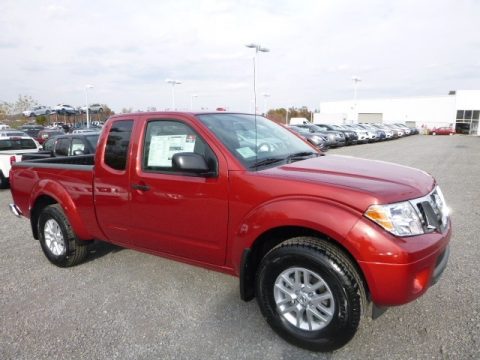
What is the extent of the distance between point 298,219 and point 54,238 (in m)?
3.27

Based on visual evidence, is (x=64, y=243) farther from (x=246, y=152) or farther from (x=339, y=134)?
(x=339, y=134)

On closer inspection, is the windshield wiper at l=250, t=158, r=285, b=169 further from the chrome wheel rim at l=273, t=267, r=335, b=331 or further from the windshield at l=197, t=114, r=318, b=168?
the chrome wheel rim at l=273, t=267, r=335, b=331

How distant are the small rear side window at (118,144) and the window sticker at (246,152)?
48.3 inches

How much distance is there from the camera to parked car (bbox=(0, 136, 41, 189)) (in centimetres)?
976

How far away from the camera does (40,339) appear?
297cm

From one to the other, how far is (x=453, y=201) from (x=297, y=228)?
5832 mm

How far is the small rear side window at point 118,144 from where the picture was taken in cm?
369

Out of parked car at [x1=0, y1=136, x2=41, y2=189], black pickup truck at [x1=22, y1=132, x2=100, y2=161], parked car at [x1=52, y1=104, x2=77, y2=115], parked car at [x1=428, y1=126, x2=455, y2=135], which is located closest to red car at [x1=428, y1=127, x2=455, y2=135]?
parked car at [x1=428, y1=126, x2=455, y2=135]

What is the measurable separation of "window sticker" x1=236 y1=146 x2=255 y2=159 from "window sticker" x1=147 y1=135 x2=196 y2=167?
0.45m

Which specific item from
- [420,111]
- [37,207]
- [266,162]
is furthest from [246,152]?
[420,111]

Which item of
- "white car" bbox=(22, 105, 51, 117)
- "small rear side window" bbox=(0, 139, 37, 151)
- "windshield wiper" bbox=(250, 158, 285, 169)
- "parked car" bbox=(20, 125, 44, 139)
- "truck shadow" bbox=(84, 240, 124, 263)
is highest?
"white car" bbox=(22, 105, 51, 117)

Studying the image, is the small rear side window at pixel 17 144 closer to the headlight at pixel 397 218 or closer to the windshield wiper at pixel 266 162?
the windshield wiper at pixel 266 162

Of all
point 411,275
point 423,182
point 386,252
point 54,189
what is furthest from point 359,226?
→ point 54,189

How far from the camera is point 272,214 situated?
8.91 ft
